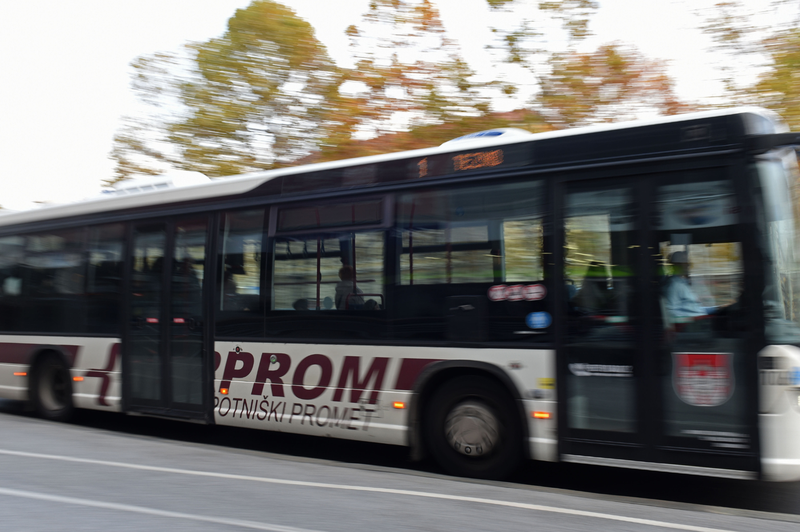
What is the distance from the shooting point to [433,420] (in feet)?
20.1

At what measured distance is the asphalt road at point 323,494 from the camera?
4.11 metres

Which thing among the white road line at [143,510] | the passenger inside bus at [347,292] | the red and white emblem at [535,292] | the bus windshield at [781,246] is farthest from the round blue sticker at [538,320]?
the white road line at [143,510]

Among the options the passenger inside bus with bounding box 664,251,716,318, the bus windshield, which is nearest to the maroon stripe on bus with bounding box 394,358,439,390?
the passenger inside bus with bounding box 664,251,716,318

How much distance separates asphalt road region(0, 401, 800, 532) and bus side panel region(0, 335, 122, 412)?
1.07 m

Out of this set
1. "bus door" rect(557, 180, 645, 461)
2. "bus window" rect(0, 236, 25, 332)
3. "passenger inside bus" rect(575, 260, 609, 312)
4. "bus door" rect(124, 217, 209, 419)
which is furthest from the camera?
"bus window" rect(0, 236, 25, 332)

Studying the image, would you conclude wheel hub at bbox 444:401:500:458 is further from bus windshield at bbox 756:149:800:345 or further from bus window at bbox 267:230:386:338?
bus windshield at bbox 756:149:800:345

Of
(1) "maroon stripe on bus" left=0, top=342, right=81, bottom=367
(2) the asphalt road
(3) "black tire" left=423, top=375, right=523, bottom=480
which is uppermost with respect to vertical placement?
(1) "maroon stripe on bus" left=0, top=342, right=81, bottom=367

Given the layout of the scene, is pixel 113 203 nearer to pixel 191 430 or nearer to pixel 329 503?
pixel 191 430

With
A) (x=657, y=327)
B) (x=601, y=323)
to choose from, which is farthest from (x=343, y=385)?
(x=657, y=327)

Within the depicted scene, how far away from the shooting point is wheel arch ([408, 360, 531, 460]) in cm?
561

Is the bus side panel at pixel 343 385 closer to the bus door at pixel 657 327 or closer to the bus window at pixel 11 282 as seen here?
the bus door at pixel 657 327

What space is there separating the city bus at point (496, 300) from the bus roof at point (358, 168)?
A: 0.03 metres

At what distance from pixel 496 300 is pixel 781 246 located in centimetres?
223

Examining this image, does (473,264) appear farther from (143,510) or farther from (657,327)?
(143,510)
